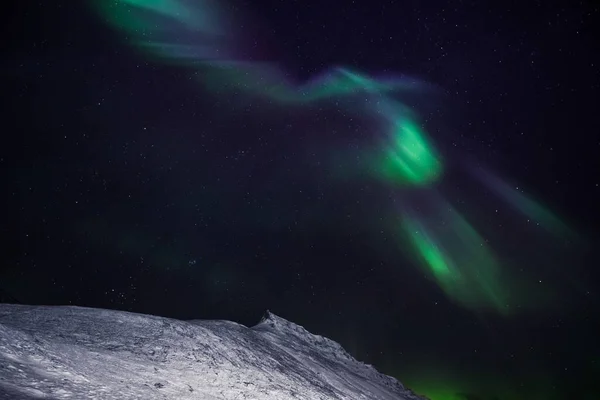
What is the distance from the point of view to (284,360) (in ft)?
37.0

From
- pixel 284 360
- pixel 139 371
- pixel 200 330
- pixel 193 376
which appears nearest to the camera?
pixel 139 371

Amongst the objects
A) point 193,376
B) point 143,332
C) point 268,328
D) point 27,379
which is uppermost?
point 268,328

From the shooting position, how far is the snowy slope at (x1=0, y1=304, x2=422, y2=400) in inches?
221

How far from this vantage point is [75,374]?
19.3 feet

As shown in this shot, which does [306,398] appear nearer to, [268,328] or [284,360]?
[284,360]

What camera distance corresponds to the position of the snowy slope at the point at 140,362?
5.62 meters

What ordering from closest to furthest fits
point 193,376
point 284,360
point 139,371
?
point 139,371 < point 193,376 < point 284,360

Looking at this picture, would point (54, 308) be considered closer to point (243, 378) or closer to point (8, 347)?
point (8, 347)

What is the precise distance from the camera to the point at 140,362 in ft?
24.2

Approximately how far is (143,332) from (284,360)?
4.27m

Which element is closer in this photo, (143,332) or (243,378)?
(243,378)

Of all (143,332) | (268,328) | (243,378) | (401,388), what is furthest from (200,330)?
(401,388)

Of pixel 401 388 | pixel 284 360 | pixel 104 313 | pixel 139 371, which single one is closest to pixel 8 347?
pixel 139 371

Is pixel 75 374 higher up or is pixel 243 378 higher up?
pixel 243 378
